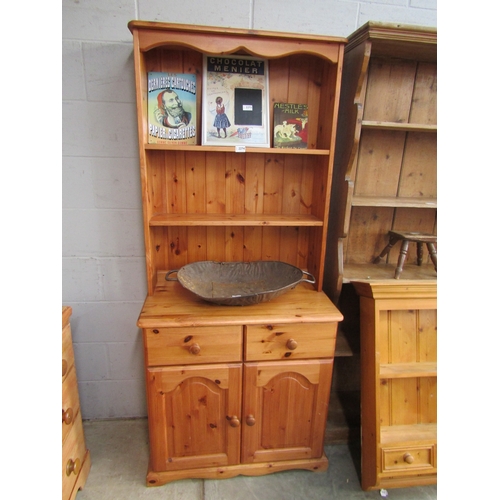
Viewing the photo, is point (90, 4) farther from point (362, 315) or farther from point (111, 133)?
point (362, 315)

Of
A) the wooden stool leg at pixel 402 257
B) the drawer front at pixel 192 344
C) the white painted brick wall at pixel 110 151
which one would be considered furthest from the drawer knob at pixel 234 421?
the wooden stool leg at pixel 402 257

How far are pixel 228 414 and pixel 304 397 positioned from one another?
34 cm

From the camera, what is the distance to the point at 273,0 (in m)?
1.43

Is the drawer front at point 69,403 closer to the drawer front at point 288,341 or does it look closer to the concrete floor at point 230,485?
the concrete floor at point 230,485

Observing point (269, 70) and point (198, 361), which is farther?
point (269, 70)

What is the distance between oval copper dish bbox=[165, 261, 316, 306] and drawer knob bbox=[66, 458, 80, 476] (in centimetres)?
84

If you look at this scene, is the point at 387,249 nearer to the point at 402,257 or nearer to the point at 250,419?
the point at 402,257

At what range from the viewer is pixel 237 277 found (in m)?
1.62

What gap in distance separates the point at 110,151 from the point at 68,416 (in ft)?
3.79

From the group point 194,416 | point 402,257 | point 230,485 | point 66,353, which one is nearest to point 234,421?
point 194,416

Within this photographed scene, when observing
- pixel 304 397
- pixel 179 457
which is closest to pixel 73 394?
pixel 179 457

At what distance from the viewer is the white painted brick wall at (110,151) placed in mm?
1409
